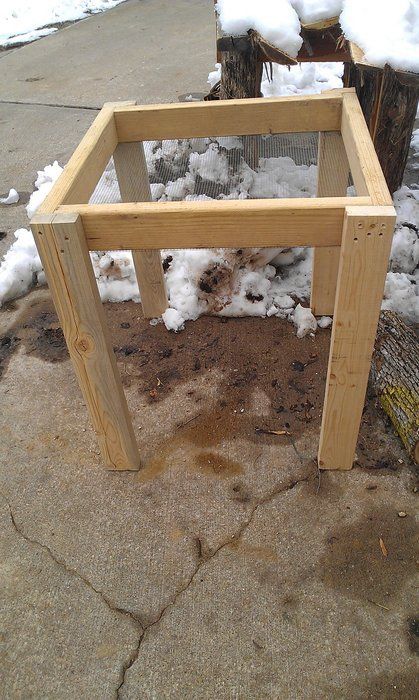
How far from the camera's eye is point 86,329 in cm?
145

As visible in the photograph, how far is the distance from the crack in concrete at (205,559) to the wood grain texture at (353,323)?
5.6 inches

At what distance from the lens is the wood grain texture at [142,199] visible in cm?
191

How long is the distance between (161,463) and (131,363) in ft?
1.77

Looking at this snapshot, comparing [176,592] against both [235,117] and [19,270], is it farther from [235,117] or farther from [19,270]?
[19,270]

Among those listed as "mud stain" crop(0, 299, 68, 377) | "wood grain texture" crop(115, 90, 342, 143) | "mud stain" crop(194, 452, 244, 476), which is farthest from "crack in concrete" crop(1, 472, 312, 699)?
"wood grain texture" crop(115, 90, 342, 143)

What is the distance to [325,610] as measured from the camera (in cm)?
144

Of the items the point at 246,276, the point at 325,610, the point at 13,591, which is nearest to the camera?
the point at 325,610

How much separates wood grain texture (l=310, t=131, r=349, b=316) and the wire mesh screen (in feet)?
2.32

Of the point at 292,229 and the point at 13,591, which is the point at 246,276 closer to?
the point at 292,229

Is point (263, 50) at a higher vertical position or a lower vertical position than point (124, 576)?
higher

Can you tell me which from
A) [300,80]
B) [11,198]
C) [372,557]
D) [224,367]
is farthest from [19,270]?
[300,80]

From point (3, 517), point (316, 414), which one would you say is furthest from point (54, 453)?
point (316, 414)

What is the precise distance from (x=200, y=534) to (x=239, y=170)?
6.36ft

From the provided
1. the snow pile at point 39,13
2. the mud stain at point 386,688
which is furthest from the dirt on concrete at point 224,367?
the snow pile at point 39,13
